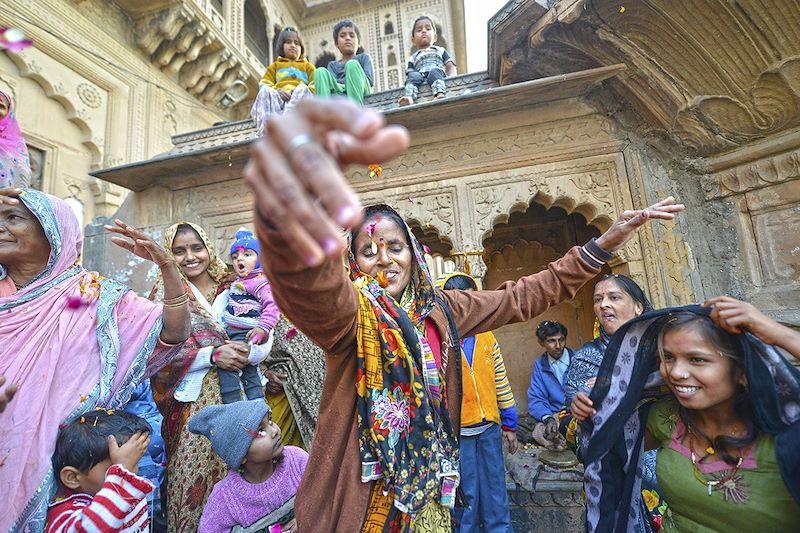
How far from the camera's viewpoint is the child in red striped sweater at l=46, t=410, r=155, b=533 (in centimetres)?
142

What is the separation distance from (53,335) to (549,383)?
11.3 feet

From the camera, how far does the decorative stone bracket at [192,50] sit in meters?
8.99

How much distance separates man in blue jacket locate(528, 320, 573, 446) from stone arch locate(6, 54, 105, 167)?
29.3ft

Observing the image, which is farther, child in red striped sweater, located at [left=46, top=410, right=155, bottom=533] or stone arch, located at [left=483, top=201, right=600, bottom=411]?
stone arch, located at [left=483, top=201, right=600, bottom=411]

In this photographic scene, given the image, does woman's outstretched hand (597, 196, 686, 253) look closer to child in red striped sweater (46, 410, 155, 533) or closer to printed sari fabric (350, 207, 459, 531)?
printed sari fabric (350, 207, 459, 531)

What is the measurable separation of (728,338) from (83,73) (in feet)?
34.5

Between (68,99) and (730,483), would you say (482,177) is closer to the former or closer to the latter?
(730,483)

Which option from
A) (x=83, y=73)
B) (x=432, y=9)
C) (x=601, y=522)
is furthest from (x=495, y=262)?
(x=432, y=9)

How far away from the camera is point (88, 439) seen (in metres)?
1.55

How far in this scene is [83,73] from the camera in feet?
26.2

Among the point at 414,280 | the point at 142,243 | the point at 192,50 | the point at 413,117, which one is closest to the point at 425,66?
the point at 413,117

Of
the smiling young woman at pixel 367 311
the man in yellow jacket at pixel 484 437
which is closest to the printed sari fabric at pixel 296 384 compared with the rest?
the man in yellow jacket at pixel 484 437

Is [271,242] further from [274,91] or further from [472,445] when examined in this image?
[274,91]

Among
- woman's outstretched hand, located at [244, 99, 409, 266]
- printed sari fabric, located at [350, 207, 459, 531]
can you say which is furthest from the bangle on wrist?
woman's outstretched hand, located at [244, 99, 409, 266]
